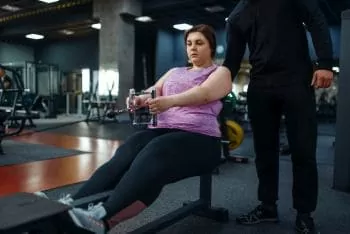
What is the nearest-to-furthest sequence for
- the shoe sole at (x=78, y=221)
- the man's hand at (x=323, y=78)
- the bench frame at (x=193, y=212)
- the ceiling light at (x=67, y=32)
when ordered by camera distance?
1. the shoe sole at (x=78, y=221)
2. the bench frame at (x=193, y=212)
3. the man's hand at (x=323, y=78)
4. the ceiling light at (x=67, y=32)

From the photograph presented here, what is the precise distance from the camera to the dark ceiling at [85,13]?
909cm

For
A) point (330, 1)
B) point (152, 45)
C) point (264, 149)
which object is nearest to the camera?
point (264, 149)

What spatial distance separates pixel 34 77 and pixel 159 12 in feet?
17.3

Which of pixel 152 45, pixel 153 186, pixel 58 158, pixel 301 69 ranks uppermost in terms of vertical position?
pixel 152 45

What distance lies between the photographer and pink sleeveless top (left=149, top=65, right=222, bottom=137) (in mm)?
1598

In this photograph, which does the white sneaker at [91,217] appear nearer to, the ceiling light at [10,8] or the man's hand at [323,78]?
the man's hand at [323,78]

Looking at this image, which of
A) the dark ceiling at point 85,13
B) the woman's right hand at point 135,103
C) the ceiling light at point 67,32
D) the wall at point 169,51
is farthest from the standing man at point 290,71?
the ceiling light at point 67,32

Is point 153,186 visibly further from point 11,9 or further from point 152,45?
point 152,45

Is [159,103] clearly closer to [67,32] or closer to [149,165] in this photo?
[149,165]

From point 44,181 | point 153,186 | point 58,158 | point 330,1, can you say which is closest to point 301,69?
point 153,186

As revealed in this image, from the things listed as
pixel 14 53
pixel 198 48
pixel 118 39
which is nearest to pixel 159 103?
pixel 198 48

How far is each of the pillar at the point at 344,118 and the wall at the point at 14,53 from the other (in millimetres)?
15056

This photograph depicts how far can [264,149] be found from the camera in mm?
1872

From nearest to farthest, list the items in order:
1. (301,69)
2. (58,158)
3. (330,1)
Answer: (301,69) < (58,158) < (330,1)
